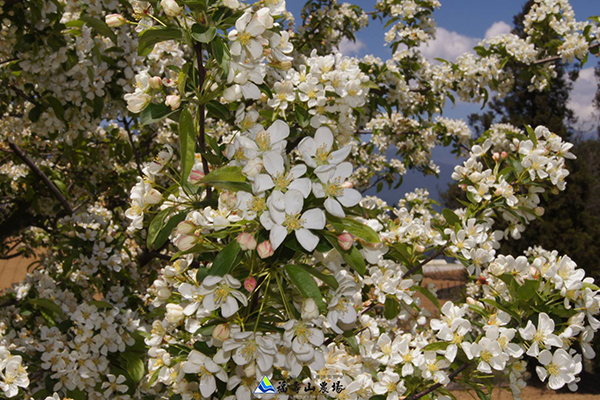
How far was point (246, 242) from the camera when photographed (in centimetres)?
100

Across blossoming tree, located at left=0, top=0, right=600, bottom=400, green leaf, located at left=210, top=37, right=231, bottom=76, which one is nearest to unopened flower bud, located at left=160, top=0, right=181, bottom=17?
blossoming tree, located at left=0, top=0, right=600, bottom=400

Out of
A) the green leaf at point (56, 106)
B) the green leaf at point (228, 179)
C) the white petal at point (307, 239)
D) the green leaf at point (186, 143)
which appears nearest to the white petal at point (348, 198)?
the white petal at point (307, 239)

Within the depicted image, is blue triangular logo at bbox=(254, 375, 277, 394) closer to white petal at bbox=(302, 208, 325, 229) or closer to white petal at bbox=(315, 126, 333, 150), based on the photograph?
white petal at bbox=(302, 208, 325, 229)

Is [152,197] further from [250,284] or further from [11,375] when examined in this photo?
[11,375]

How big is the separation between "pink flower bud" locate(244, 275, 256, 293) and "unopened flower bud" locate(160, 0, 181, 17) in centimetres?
69

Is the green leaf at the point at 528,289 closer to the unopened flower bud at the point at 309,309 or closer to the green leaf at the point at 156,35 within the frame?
the unopened flower bud at the point at 309,309

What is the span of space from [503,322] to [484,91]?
3.06m

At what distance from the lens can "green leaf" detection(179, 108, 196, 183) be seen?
3.59ft

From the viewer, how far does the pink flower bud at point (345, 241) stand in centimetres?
103

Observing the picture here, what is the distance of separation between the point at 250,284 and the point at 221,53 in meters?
0.58

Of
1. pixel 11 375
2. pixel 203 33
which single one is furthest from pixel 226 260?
pixel 11 375

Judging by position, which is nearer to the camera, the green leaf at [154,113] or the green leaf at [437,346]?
the green leaf at [154,113]

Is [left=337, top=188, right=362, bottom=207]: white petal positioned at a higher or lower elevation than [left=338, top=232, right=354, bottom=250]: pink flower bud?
higher

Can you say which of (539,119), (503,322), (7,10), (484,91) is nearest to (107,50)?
(7,10)
